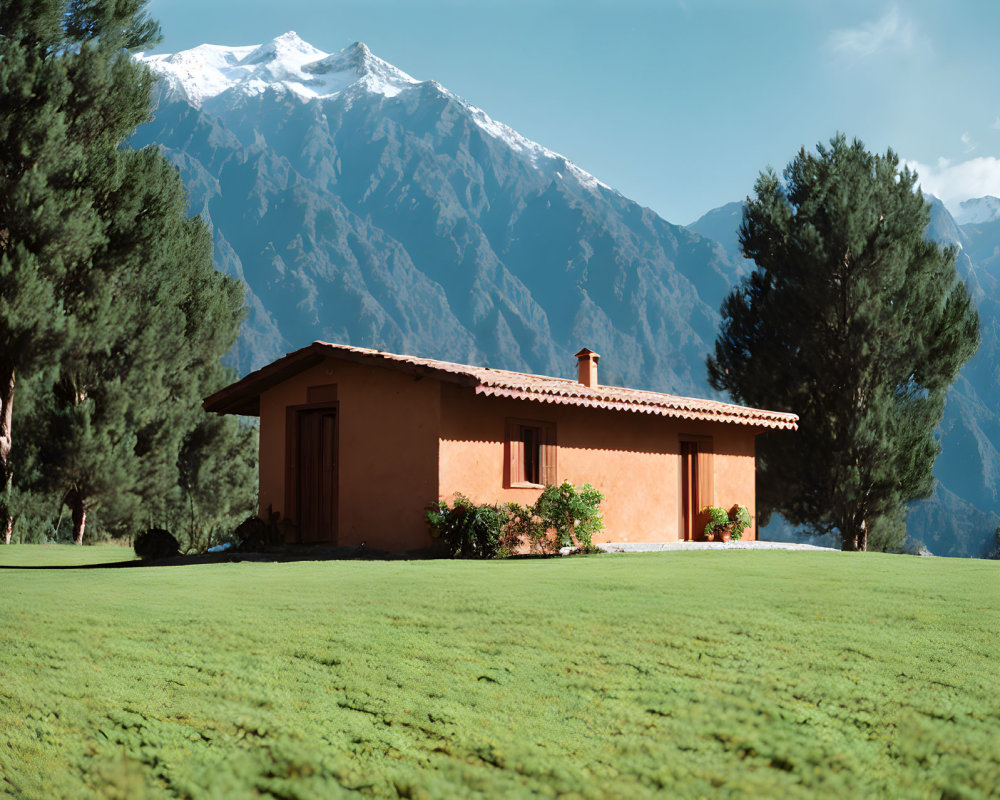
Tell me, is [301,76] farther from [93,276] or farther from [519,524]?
[519,524]

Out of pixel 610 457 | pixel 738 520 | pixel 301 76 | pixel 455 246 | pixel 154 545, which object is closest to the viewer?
pixel 154 545

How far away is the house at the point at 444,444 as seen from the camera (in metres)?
14.2

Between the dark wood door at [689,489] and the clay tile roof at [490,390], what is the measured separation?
3.22 ft

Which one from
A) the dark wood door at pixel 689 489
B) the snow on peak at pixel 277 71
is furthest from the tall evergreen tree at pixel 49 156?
the snow on peak at pixel 277 71

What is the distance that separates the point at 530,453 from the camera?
1551 cm

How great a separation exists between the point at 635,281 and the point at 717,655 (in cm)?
12767

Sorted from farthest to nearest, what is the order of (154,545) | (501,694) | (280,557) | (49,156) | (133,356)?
(133,356) < (49,156) < (154,545) < (280,557) < (501,694)

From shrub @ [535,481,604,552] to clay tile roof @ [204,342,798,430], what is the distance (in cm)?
149

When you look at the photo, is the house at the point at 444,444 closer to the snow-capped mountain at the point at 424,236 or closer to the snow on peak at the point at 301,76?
the snow-capped mountain at the point at 424,236

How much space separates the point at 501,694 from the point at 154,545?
11.7 m

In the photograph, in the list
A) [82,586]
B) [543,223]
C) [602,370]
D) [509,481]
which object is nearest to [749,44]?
[509,481]

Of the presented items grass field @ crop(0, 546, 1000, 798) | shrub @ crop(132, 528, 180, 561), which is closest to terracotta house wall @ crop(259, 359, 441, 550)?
shrub @ crop(132, 528, 180, 561)

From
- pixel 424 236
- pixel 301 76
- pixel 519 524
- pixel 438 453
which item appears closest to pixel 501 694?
pixel 438 453

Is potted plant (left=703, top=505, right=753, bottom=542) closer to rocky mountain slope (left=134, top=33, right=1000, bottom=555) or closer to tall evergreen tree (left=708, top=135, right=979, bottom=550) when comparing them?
tall evergreen tree (left=708, top=135, right=979, bottom=550)
